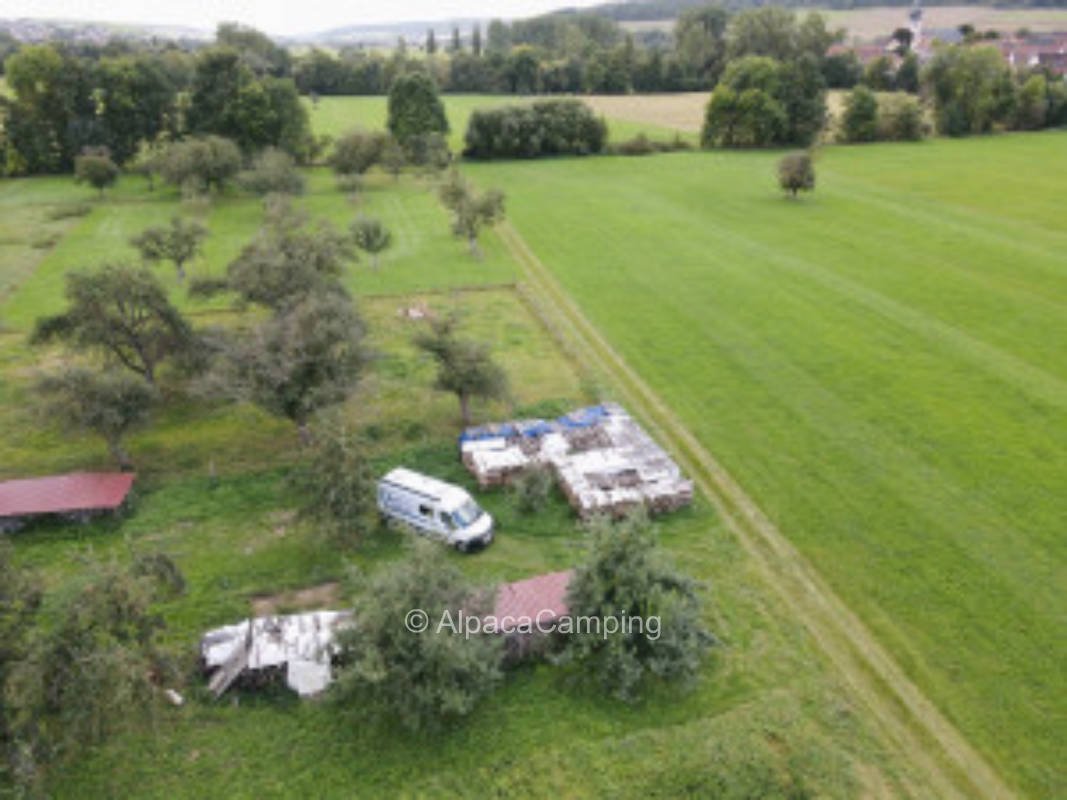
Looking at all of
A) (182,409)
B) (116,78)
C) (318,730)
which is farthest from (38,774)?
(116,78)

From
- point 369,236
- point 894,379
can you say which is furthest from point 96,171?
point 894,379

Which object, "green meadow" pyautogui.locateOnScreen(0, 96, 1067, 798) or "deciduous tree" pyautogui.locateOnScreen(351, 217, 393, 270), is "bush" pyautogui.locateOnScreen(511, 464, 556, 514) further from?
"deciduous tree" pyautogui.locateOnScreen(351, 217, 393, 270)

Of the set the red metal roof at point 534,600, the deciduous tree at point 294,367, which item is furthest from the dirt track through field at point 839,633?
the deciduous tree at point 294,367

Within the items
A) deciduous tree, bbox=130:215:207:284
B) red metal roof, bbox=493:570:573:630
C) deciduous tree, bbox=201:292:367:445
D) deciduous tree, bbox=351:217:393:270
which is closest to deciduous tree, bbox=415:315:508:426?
deciduous tree, bbox=201:292:367:445

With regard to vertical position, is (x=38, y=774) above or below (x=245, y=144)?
below

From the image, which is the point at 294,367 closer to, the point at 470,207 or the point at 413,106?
the point at 470,207

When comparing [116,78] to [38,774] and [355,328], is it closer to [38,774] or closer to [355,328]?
[355,328]
